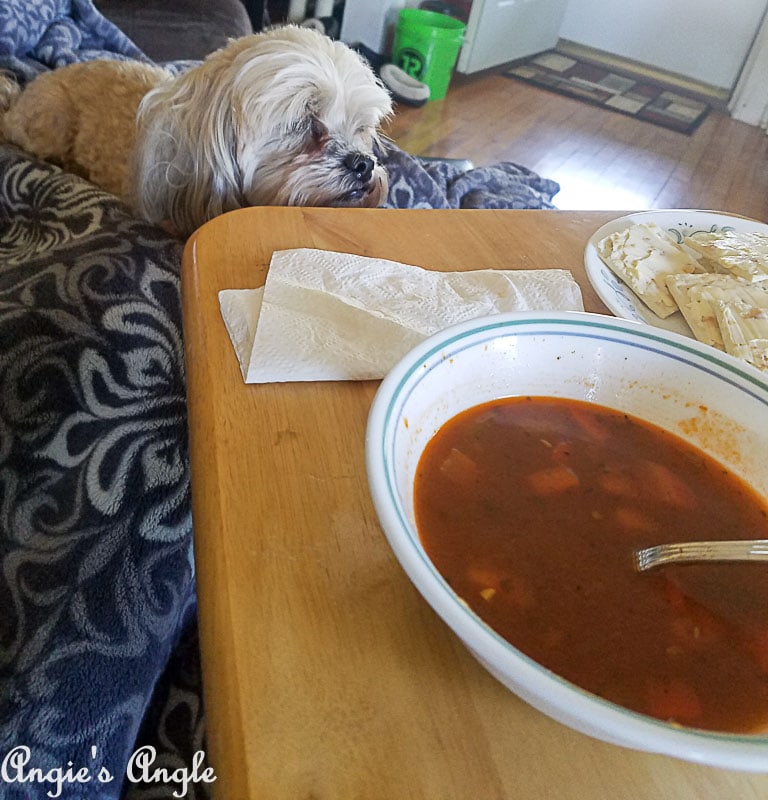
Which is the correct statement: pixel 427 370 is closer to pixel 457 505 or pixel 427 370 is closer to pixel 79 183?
pixel 457 505

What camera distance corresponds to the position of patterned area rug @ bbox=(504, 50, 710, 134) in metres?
3.92

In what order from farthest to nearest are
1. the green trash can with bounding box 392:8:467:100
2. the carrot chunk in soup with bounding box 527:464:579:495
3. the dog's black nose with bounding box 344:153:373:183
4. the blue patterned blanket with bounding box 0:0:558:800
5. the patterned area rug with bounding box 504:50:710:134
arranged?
1. the patterned area rug with bounding box 504:50:710:134
2. the green trash can with bounding box 392:8:467:100
3. the dog's black nose with bounding box 344:153:373:183
4. the blue patterned blanket with bounding box 0:0:558:800
5. the carrot chunk in soup with bounding box 527:464:579:495

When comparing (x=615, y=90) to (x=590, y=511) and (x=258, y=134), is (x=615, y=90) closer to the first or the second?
(x=258, y=134)

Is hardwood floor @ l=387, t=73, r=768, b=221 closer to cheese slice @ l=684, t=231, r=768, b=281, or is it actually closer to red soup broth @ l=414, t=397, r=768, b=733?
cheese slice @ l=684, t=231, r=768, b=281

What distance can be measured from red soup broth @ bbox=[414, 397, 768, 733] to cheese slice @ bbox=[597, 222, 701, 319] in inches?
10.2

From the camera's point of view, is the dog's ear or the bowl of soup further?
the dog's ear

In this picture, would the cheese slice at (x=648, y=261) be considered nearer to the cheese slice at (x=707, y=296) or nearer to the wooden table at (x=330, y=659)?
the cheese slice at (x=707, y=296)

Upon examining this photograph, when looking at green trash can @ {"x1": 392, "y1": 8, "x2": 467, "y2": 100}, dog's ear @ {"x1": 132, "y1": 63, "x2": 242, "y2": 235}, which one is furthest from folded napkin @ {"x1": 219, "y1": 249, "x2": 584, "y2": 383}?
green trash can @ {"x1": 392, "y1": 8, "x2": 467, "y2": 100}

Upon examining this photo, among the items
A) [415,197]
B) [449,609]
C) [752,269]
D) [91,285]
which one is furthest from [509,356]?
[415,197]

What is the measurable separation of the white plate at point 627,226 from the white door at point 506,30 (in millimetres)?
3188

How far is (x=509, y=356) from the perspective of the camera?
447mm

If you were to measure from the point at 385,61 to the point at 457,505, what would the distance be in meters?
3.39

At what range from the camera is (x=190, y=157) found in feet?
3.77

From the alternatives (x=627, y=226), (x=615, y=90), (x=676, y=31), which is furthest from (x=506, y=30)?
(x=627, y=226)
